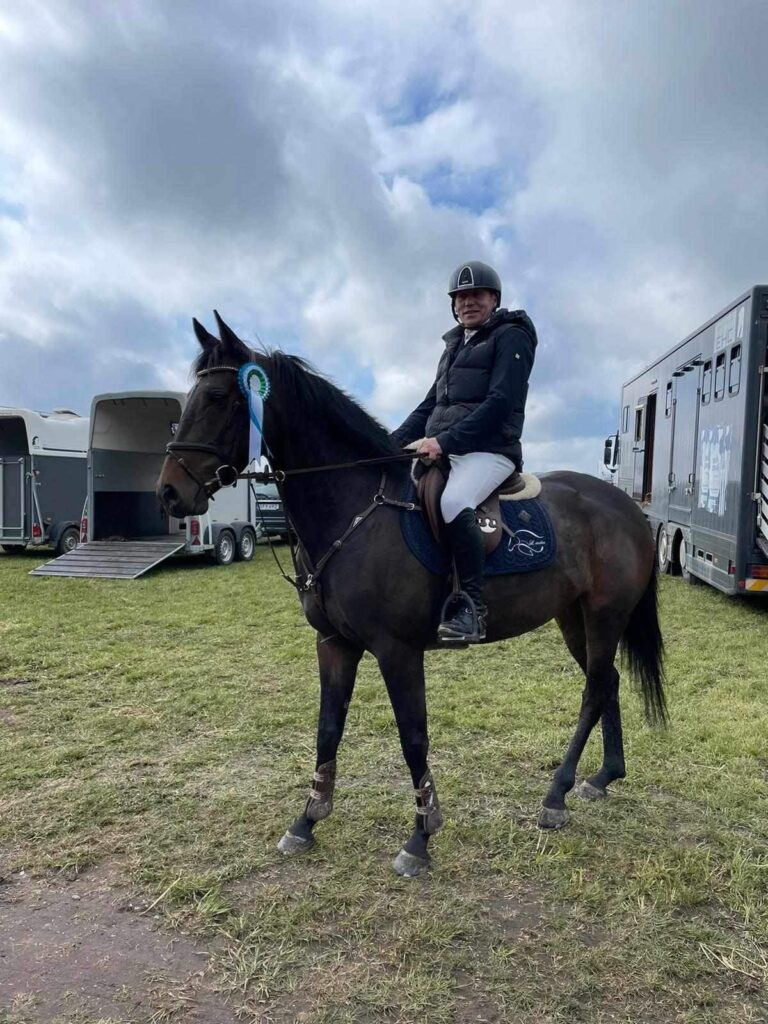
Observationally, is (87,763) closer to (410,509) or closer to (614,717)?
(410,509)

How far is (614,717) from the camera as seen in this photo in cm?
393

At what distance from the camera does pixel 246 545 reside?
51.3ft

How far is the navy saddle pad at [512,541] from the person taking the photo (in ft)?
10.5

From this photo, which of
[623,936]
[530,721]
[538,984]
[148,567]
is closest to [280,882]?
[538,984]

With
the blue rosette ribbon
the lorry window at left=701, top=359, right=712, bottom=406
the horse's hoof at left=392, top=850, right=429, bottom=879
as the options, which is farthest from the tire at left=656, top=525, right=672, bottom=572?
the blue rosette ribbon

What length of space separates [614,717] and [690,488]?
302 inches

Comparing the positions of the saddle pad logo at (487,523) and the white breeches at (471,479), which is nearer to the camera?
the white breeches at (471,479)

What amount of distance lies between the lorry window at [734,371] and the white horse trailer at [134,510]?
8.12 m

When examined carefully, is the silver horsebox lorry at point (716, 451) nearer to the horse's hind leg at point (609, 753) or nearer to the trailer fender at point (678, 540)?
the trailer fender at point (678, 540)

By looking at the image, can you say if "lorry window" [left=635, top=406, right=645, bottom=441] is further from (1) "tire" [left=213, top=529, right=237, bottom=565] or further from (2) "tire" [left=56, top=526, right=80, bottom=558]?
(2) "tire" [left=56, top=526, right=80, bottom=558]

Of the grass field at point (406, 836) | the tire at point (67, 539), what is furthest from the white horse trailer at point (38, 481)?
the grass field at point (406, 836)

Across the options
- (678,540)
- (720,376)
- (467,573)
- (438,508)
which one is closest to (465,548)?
(467,573)

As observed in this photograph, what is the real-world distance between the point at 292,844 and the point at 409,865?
0.59m

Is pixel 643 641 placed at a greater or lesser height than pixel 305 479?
lesser
